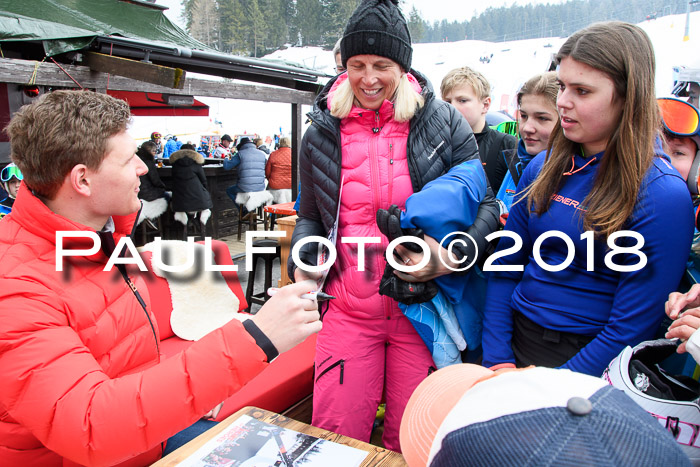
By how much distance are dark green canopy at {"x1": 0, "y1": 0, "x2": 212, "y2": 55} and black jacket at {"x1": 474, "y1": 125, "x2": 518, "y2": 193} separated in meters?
4.37

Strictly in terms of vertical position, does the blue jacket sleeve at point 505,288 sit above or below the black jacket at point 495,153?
below

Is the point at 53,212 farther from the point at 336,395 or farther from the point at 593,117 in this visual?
the point at 593,117

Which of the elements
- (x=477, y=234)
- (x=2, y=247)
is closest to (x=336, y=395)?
(x=477, y=234)

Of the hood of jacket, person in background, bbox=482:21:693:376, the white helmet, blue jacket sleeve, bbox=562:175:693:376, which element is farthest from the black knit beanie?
the hood of jacket

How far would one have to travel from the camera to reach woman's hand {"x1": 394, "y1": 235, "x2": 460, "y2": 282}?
1634 millimetres

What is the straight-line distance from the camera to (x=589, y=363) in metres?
1.34

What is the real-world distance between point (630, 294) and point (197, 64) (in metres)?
6.51

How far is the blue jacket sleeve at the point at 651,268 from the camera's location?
1.26 meters

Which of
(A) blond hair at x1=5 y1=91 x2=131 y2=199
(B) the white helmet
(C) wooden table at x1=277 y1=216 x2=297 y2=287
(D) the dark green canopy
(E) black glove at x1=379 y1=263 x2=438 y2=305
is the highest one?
(D) the dark green canopy

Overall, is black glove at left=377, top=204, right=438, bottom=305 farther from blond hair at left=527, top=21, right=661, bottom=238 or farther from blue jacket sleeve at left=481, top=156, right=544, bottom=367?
blond hair at left=527, top=21, right=661, bottom=238

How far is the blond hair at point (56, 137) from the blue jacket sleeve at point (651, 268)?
1.62 meters

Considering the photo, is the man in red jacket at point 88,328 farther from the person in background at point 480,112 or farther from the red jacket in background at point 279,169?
the red jacket in background at point 279,169

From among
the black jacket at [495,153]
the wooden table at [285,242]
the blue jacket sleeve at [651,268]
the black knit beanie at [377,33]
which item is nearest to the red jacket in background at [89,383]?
the blue jacket sleeve at [651,268]

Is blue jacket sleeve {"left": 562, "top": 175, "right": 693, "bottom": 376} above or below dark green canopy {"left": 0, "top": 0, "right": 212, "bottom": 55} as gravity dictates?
below
